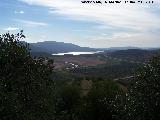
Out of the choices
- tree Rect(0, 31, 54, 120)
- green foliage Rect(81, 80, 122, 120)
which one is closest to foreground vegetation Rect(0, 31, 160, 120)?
tree Rect(0, 31, 54, 120)

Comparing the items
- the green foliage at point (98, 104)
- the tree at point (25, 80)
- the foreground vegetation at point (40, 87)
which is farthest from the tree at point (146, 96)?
the green foliage at point (98, 104)

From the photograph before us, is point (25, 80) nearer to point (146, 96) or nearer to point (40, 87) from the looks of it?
point (40, 87)

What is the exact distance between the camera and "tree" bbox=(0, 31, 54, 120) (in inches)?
1382

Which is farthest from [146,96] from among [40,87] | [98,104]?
[98,104]

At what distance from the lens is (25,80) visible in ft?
119

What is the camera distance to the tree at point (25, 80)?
3509 centimetres

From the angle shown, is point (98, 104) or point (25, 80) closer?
point (25, 80)

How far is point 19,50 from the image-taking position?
1487 inches

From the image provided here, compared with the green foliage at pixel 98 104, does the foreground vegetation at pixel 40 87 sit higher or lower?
higher

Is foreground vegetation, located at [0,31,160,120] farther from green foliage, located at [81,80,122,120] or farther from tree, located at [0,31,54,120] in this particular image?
green foliage, located at [81,80,122,120]

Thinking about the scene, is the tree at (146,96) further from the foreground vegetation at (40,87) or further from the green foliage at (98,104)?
the green foliage at (98,104)

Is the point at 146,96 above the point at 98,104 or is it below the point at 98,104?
above

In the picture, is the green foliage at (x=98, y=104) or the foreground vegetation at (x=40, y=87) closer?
the foreground vegetation at (x=40, y=87)

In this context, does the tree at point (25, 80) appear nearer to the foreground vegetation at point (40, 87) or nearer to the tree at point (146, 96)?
the foreground vegetation at point (40, 87)
